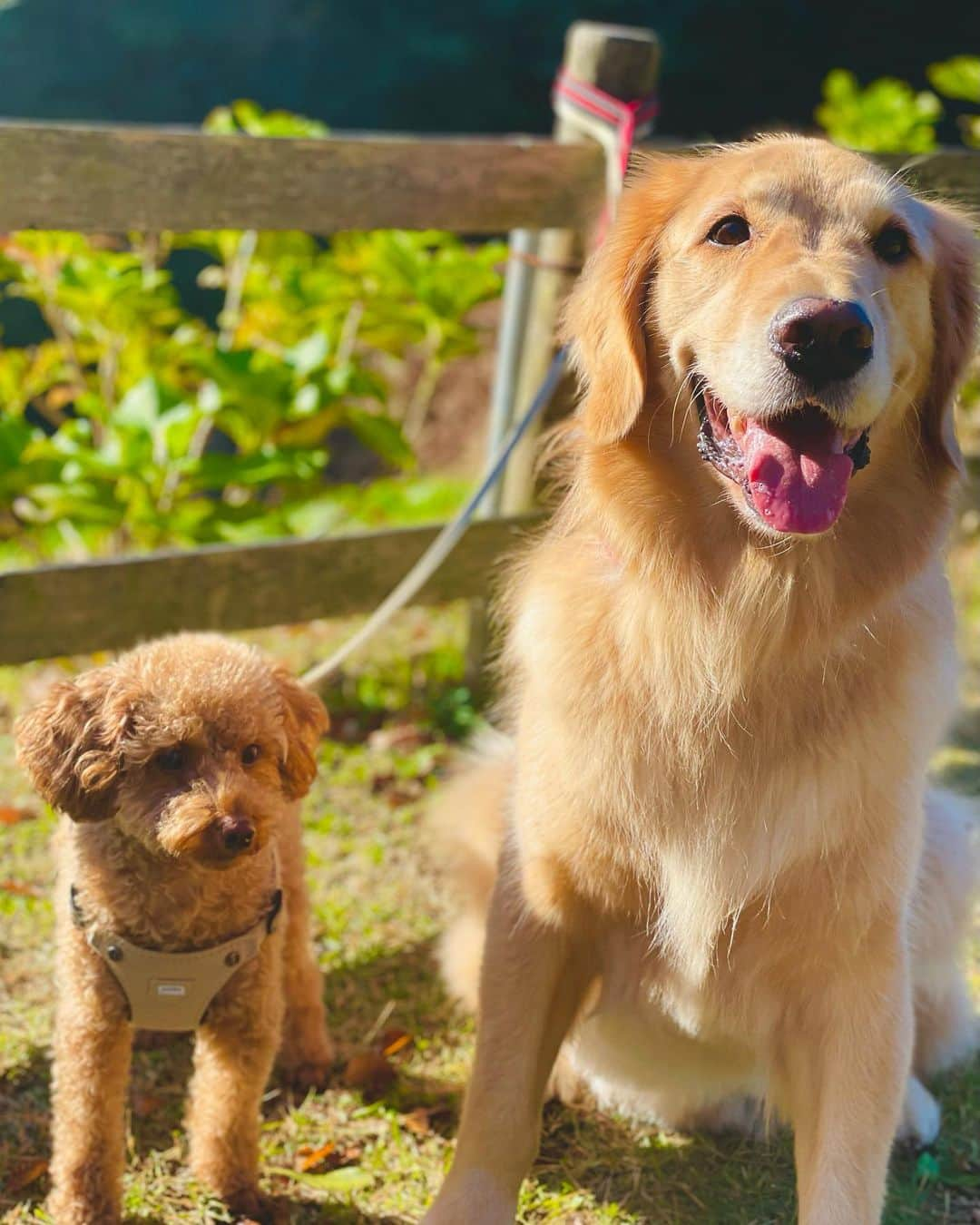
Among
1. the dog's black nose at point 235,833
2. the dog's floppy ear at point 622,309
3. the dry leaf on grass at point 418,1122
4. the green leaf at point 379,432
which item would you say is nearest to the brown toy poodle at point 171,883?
the dog's black nose at point 235,833

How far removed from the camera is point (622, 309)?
2.03m

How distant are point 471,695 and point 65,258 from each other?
2016 millimetres

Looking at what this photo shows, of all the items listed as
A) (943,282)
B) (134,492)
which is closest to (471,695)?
(134,492)

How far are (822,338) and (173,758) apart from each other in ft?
3.97

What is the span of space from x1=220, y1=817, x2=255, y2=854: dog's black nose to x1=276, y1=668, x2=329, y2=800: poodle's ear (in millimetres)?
223

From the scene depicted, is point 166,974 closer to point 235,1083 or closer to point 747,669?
point 235,1083

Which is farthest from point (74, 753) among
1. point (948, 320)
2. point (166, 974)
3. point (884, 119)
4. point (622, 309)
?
point (884, 119)

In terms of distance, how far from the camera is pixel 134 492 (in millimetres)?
3816

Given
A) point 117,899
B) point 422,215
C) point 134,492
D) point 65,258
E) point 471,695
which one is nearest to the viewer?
point 117,899

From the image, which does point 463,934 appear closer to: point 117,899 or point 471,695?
point 117,899

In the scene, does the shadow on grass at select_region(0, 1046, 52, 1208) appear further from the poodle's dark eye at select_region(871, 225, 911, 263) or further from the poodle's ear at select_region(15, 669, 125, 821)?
the poodle's dark eye at select_region(871, 225, 911, 263)

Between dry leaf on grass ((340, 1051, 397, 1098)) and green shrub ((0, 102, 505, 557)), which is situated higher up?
green shrub ((0, 102, 505, 557))

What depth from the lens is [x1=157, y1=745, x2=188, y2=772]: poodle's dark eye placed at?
80.1 inches

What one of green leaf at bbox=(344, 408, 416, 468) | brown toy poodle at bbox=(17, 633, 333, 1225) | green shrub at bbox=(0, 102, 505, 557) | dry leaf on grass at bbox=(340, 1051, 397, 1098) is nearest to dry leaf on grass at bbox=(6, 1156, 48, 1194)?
brown toy poodle at bbox=(17, 633, 333, 1225)
